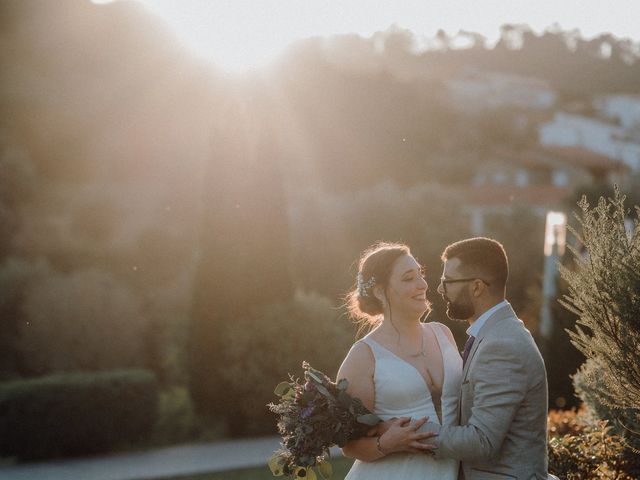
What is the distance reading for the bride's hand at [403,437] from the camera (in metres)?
4.79

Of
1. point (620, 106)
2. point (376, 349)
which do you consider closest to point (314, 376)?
point (376, 349)

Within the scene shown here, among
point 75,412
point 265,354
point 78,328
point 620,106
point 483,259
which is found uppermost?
point 620,106

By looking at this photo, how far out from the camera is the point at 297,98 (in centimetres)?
4659

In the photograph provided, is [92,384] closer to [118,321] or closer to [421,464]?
[118,321]

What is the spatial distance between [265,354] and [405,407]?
11513mm

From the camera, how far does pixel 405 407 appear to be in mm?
5129

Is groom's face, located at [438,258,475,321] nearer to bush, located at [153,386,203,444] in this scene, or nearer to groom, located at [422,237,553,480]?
groom, located at [422,237,553,480]

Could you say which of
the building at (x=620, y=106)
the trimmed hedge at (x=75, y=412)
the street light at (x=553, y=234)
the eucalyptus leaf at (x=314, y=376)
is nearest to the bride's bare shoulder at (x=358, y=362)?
the eucalyptus leaf at (x=314, y=376)

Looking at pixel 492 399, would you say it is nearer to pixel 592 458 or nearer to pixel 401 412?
pixel 401 412

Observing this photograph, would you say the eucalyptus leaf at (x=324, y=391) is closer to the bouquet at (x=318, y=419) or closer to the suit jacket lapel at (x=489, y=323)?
the bouquet at (x=318, y=419)

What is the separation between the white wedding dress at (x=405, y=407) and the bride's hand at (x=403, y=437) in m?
0.16

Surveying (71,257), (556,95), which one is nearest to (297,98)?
(71,257)

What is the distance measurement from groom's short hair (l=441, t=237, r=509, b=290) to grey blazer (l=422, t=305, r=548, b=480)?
0.16 meters

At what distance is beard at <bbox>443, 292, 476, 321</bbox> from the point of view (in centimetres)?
470
